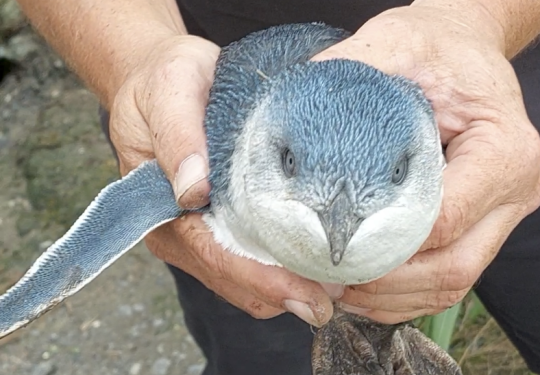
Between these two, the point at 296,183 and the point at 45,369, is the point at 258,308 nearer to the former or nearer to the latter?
the point at 296,183

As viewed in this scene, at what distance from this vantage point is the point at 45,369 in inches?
86.3

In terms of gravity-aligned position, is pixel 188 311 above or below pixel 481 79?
below

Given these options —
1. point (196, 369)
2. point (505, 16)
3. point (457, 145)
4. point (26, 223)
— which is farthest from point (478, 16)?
point (26, 223)

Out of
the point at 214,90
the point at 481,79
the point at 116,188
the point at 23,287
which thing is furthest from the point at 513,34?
the point at 23,287

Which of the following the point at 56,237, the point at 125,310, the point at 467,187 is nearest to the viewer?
the point at 467,187

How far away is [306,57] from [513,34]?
1.09ft

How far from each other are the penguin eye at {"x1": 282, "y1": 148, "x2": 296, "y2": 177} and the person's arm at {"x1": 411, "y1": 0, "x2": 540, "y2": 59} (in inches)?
15.4

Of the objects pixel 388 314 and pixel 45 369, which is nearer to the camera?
pixel 388 314

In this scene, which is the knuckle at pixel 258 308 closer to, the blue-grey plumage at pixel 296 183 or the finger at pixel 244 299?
the finger at pixel 244 299

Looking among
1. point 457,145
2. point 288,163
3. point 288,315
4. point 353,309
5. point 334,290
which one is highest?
point 288,163

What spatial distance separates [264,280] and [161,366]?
49.6 inches

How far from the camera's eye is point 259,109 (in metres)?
0.96

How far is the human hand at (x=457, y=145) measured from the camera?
1014mm

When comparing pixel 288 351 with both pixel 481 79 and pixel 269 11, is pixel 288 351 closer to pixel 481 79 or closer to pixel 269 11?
→ pixel 269 11
